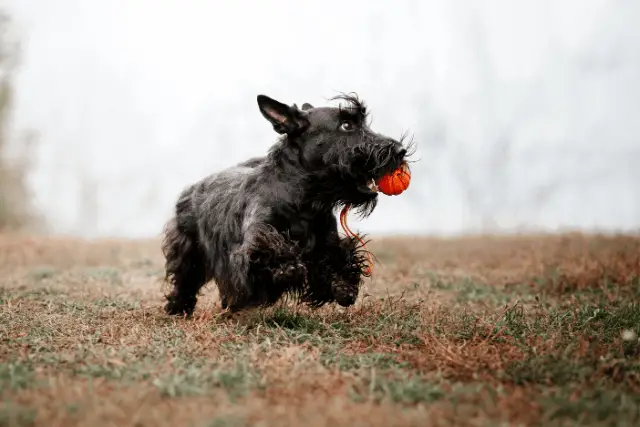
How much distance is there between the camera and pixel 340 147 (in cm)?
496

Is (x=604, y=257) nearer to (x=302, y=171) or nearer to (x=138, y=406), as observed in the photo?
(x=302, y=171)

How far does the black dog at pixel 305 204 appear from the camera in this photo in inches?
192

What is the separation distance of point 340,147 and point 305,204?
1.76 feet

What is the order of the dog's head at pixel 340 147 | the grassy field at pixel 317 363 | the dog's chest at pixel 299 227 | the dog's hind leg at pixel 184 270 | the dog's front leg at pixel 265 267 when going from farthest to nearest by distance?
the dog's hind leg at pixel 184 270
the dog's chest at pixel 299 227
the dog's head at pixel 340 147
the dog's front leg at pixel 265 267
the grassy field at pixel 317 363

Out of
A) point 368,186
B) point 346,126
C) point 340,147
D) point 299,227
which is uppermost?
point 346,126

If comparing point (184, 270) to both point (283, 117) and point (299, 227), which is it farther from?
point (283, 117)

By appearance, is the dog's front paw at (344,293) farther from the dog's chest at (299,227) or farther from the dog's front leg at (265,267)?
the dog's chest at (299,227)

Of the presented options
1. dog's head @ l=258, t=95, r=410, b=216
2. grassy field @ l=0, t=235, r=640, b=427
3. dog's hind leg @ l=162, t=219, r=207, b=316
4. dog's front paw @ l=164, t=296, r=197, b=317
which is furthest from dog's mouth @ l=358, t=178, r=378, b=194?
dog's front paw @ l=164, t=296, r=197, b=317

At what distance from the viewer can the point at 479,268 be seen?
1027 cm

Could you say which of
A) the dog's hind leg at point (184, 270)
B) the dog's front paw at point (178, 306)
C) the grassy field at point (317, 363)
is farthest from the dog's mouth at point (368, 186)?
the dog's front paw at point (178, 306)

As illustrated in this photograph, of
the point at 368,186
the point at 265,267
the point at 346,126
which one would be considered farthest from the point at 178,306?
the point at 346,126

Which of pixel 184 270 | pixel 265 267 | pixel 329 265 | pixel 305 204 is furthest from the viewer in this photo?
pixel 184 270

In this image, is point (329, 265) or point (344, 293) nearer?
point (344, 293)

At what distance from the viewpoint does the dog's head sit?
490 centimetres
